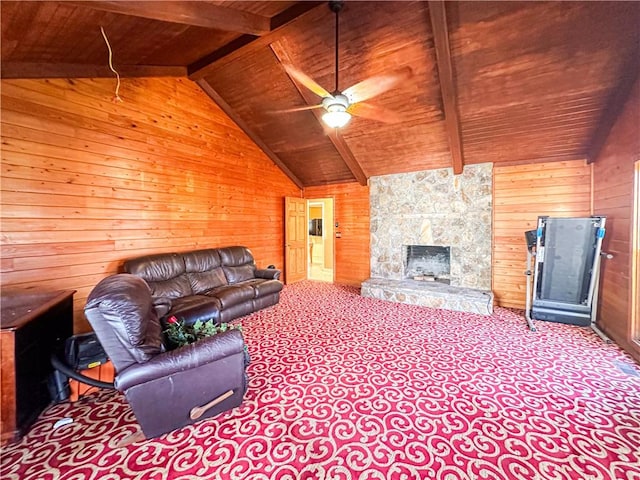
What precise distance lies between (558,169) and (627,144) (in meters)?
1.18

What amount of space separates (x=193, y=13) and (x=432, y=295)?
4990 mm

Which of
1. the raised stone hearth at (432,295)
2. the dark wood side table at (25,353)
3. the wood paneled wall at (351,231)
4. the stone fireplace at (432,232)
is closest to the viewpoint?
the dark wood side table at (25,353)

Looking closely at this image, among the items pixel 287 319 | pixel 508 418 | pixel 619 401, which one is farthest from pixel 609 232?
pixel 287 319

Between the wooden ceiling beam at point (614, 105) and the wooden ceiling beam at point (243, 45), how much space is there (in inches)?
136

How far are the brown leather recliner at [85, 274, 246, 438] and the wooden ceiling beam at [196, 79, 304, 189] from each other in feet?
13.2

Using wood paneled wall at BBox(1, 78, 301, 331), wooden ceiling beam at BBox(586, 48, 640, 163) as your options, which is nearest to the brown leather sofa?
wood paneled wall at BBox(1, 78, 301, 331)

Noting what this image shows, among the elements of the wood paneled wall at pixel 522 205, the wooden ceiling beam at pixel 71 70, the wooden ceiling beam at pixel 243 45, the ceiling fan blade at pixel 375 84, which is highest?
the wooden ceiling beam at pixel 243 45

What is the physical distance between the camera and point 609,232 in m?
3.40

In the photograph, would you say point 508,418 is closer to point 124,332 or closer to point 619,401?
point 619,401

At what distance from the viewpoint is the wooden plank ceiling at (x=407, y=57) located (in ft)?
8.11

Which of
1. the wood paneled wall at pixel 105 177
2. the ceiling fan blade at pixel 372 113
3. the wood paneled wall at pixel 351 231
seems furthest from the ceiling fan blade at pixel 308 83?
the wood paneled wall at pixel 351 231

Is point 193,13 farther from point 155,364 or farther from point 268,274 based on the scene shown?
point 268,274

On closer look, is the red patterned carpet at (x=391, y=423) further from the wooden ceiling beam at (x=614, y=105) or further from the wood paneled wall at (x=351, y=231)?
the wood paneled wall at (x=351, y=231)

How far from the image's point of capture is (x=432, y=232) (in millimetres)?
5297
